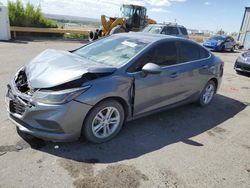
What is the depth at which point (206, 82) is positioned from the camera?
553 centimetres

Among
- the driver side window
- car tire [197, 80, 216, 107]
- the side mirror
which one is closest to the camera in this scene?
the side mirror

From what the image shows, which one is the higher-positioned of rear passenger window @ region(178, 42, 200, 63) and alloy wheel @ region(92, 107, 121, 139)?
rear passenger window @ region(178, 42, 200, 63)

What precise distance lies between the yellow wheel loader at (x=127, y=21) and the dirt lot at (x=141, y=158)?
582 inches

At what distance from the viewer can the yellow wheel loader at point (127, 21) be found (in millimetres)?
18484

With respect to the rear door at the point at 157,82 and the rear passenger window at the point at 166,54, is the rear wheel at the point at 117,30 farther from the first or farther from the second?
the rear door at the point at 157,82

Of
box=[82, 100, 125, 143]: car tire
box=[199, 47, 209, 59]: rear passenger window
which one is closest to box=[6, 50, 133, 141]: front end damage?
box=[82, 100, 125, 143]: car tire

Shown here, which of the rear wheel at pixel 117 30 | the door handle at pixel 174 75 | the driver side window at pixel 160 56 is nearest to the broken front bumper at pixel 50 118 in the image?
the driver side window at pixel 160 56

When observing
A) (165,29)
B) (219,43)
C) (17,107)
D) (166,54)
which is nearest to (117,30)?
(165,29)

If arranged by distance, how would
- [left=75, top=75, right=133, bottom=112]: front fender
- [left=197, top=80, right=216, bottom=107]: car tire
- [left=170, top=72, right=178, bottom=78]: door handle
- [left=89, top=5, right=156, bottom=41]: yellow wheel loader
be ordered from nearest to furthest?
[left=75, top=75, right=133, bottom=112]: front fender < [left=170, top=72, right=178, bottom=78]: door handle < [left=197, top=80, right=216, bottom=107]: car tire < [left=89, top=5, right=156, bottom=41]: yellow wheel loader

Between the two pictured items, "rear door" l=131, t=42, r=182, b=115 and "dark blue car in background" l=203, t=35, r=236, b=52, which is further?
"dark blue car in background" l=203, t=35, r=236, b=52

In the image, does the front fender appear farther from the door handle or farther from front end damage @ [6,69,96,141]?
the door handle

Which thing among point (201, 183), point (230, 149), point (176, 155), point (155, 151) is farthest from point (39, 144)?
point (230, 149)

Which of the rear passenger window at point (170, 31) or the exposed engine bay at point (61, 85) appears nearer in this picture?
the exposed engine bay at point (61, 85)

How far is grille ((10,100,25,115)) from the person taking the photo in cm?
333
